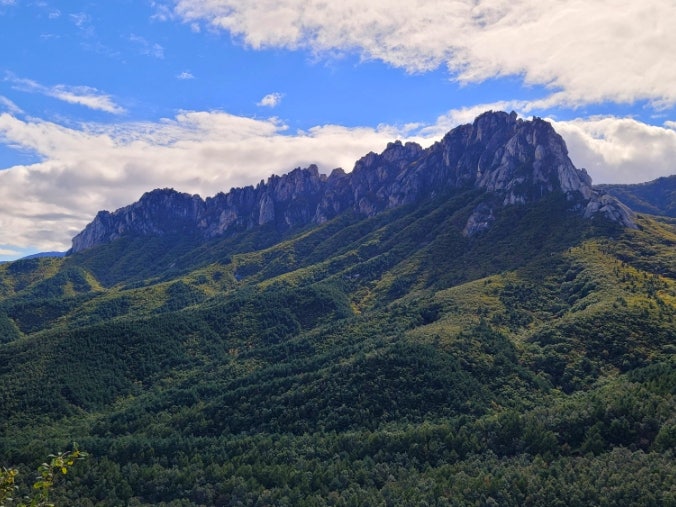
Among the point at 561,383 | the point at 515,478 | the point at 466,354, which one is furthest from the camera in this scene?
the point at 466,354

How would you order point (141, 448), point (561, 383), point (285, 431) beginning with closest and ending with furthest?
1. point (141, 448)
2. point (285, 431)
3. point (561, 383)

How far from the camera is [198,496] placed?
122m

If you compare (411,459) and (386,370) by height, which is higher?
(386,370)

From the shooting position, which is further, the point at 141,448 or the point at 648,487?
the point at 141,448

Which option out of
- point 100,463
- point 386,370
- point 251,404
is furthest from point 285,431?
point 100,463

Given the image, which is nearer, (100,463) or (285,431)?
(100,463)

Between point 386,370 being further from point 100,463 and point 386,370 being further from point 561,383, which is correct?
point 100,463

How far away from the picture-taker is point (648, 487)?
93438 mm

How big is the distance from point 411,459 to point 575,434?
43.6 meters

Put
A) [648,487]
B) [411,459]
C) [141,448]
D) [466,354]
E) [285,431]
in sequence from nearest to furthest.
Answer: [648,487] → [411,459] → [141,448] → [285,431] → [466,354]

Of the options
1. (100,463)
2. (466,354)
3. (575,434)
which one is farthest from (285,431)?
(575,434)

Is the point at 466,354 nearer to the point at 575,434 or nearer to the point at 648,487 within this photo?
the point at 575,434

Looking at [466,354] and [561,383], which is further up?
[466,354]

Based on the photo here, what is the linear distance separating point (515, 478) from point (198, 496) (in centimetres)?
7687
